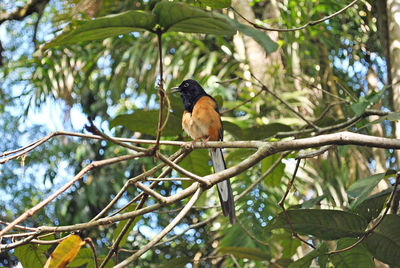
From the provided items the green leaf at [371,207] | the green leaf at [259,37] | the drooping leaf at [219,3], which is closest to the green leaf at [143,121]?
the drooping leaf at [219,3]

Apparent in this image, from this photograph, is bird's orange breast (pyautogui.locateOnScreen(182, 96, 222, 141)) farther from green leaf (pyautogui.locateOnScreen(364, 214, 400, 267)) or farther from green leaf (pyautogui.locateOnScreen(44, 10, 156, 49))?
green leaf (pyautogui.locateOnScreen(44, 10, 156, 49))

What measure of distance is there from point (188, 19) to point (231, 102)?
2.49 meters

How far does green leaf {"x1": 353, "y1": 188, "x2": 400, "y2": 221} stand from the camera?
5.61ft

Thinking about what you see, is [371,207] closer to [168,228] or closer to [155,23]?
[168,228]

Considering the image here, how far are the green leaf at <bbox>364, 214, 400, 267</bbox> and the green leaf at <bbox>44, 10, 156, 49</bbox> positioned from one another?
107cm

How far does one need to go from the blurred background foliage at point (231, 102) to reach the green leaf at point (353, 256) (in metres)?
0.65

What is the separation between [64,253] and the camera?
1.20 m

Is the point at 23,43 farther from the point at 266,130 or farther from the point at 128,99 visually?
the point at 266,130

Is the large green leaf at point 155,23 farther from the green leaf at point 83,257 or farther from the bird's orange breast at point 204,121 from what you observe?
the bird's orange breast at point 204,121

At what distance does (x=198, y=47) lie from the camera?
4.59 meters

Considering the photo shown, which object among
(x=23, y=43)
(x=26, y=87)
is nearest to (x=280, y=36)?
(x=26, y=87)

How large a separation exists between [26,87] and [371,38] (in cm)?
357

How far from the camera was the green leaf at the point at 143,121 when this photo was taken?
2180mm

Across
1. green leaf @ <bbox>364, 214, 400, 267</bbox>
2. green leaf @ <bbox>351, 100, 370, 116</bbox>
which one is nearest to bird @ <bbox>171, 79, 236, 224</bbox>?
green leaf @ <bbox>351, 100, 370, 116</bbox>
